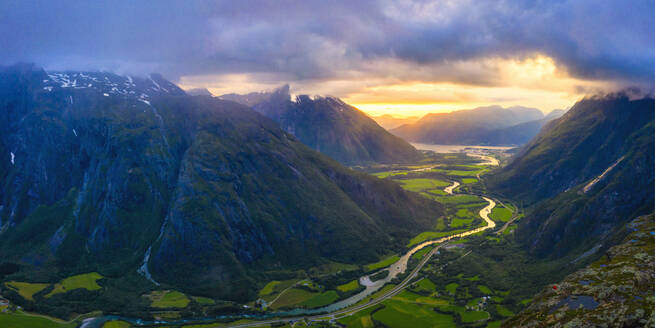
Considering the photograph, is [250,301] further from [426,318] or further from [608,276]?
[608,276]

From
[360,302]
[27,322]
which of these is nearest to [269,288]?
[360,302]

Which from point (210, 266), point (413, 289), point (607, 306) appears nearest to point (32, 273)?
point (210, 266)

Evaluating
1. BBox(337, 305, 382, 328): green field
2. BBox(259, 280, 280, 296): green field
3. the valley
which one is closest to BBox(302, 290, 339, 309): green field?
the valley

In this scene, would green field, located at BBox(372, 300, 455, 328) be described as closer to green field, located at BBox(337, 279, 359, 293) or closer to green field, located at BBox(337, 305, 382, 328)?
green field, located at BBox(337, 305, 382, 328)

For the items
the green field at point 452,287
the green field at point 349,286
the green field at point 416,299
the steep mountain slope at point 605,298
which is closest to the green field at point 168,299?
the green field at point 349,286

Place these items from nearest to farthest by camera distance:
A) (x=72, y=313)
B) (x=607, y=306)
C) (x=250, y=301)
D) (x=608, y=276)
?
(x=607, y=306), (x=608, y=276), (x=72, y=313), (x=250, y=301)
